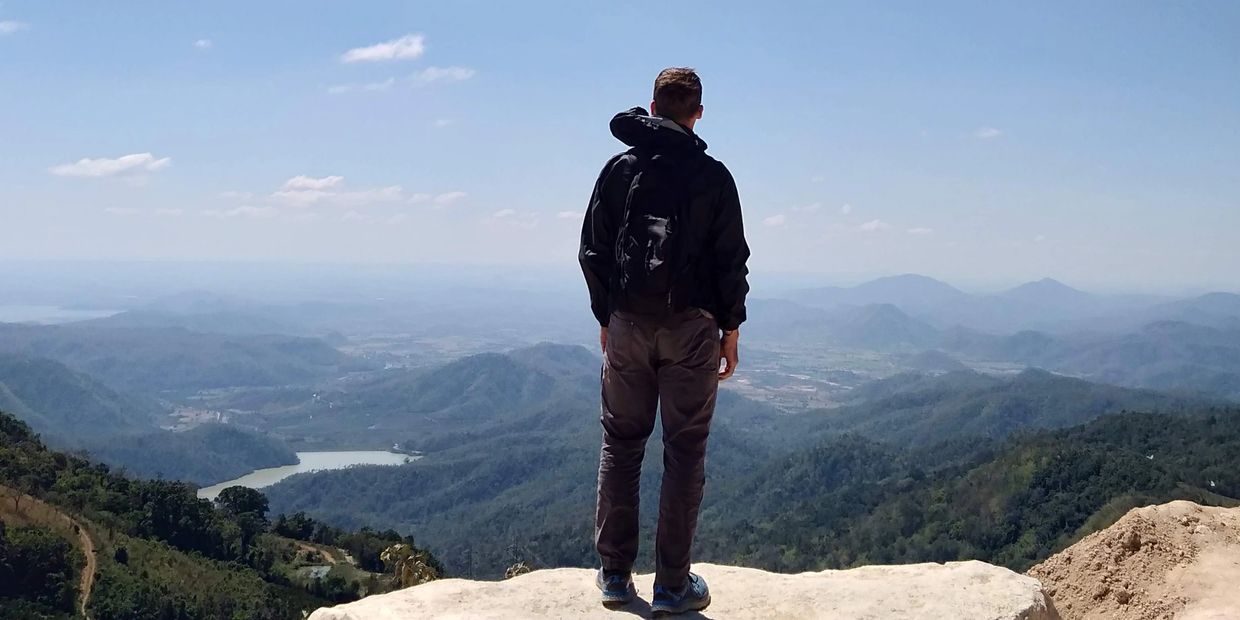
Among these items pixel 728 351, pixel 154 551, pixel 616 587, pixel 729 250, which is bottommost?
pixel 154 551

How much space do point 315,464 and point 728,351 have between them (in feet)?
571

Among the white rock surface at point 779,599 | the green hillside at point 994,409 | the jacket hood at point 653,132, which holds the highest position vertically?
the jacket hood at point 653,132

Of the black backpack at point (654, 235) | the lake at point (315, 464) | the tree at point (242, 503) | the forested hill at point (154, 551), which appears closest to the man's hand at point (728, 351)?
the black backpack at point (654, 235)

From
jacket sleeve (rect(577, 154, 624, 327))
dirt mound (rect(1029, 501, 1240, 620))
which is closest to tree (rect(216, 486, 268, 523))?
dirt mound (rect(1029, 501, 1240, 620))

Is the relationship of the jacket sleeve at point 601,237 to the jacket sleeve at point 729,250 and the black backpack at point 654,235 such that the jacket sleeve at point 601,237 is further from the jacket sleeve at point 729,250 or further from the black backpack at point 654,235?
the jacket sleeve at point 729,250

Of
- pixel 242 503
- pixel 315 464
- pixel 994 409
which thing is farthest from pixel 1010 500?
pixel 315 464

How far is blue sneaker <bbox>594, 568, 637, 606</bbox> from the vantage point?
16.1ft

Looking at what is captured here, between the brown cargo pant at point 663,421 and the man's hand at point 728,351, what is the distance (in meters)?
0.13

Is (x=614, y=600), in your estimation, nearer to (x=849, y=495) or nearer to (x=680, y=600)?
(x=680, y=600)

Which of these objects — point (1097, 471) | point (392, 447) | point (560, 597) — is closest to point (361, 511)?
point (392, 447)

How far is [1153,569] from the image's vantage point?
672cm

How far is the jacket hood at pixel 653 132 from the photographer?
4.47 m

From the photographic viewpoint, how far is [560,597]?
16.5 feet

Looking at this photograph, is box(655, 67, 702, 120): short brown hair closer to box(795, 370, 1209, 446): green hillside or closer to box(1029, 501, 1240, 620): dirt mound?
box(1029, 501, 1240, 620): dirt mound
